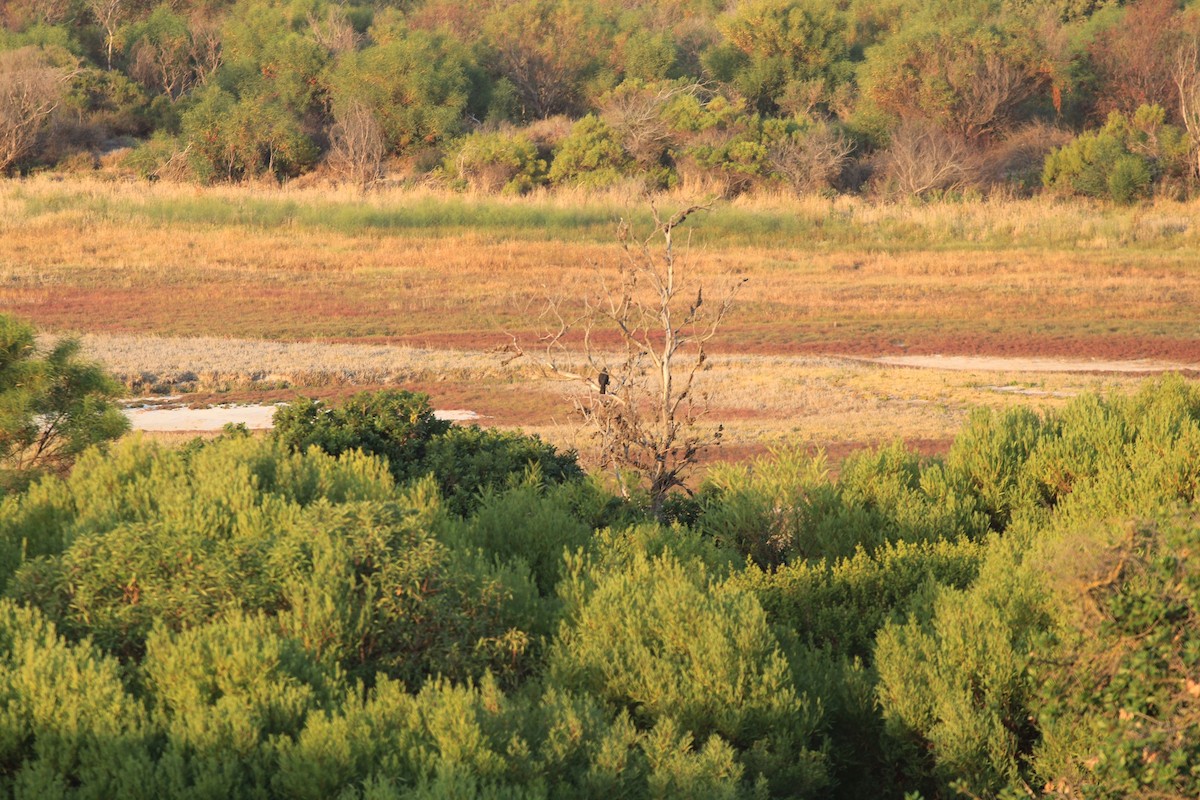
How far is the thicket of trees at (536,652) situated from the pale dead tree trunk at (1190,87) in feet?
107

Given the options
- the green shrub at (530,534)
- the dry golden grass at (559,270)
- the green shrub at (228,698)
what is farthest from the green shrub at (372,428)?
the dry golden grass at (559,270)

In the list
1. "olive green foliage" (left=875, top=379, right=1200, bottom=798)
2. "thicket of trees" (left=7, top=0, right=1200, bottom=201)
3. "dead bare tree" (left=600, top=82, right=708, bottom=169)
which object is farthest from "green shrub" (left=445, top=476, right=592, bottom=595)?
"dead bare tree" (left=600, top=82, right=708, bottom=169)

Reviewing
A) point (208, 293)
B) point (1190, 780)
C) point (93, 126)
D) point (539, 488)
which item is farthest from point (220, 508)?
point (93, 126)

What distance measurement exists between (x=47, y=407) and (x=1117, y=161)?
31.8m

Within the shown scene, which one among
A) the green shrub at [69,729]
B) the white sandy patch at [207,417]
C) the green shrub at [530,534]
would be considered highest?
the green shrub at [69,729]

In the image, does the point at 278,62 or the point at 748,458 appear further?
the point at 278,62

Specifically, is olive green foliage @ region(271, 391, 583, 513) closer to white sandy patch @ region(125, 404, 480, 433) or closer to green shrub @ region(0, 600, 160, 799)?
green shrub @ region(0, 600, 160, 799)

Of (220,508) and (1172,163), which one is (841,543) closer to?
(220,508)

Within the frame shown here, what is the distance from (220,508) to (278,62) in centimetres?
4127

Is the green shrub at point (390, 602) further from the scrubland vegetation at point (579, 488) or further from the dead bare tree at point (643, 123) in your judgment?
the dead bare tree at point (643, 123)

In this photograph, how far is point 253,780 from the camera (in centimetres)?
444

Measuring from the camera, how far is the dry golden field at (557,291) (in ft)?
53.8

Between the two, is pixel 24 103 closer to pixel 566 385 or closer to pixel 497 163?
pixel 497 163

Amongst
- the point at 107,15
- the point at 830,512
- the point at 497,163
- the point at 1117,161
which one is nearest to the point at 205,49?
the point at 107,15
